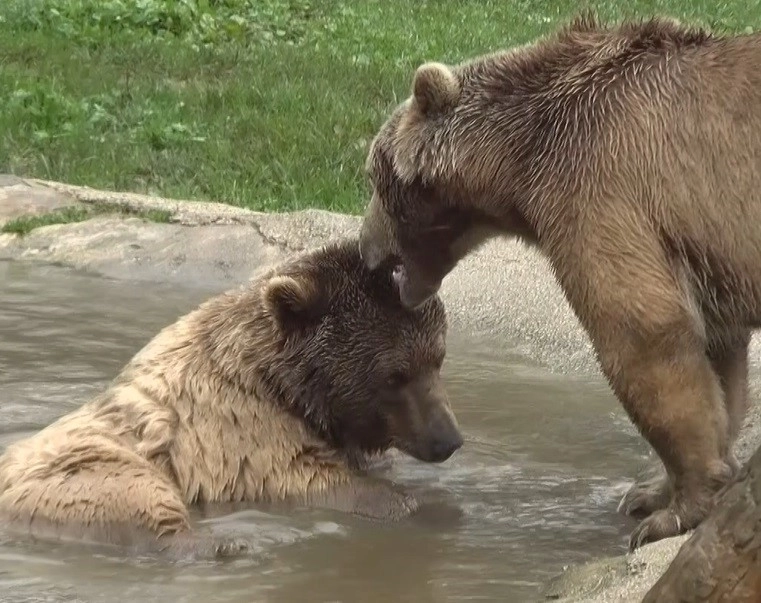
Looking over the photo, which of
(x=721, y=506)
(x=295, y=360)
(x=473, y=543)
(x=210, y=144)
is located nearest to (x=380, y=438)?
(x=295, y=360)

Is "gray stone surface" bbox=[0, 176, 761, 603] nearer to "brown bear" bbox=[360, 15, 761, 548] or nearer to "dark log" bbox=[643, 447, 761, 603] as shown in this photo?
"brown bear" bbox=[360, 15, 761, 548]

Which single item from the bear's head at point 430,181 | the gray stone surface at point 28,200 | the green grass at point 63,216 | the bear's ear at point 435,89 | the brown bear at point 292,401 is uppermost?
the bear's ear at point 435,89

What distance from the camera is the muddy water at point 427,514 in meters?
4.80

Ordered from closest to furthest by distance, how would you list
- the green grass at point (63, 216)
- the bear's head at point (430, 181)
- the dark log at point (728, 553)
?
1. the dark log at point (728, 553)
2. the bear's head at point (430, 181)
3. the green grass at point (63, 216)

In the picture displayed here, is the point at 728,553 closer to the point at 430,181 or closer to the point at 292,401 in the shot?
the point at 430,181

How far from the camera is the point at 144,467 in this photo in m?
5.48

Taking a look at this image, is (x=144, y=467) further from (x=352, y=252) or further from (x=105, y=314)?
(x=105, y=314)

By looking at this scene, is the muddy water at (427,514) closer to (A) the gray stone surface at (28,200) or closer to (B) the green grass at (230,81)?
(A) the gray stone surface at (28,200)

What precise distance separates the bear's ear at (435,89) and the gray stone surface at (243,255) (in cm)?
223

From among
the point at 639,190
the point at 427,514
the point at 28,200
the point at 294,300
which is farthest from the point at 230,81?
the point at 639,190

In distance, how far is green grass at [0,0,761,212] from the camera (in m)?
10.9

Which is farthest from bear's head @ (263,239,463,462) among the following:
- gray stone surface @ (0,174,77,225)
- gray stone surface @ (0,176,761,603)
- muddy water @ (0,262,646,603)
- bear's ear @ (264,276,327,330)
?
gray stone surface @ (0,174,77,225)

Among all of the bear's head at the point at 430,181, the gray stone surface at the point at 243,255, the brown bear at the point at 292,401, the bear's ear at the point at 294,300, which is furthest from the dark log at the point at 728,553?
the gray stone surface at the point at 243,255

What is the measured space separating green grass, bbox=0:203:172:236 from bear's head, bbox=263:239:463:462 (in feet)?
12.9
